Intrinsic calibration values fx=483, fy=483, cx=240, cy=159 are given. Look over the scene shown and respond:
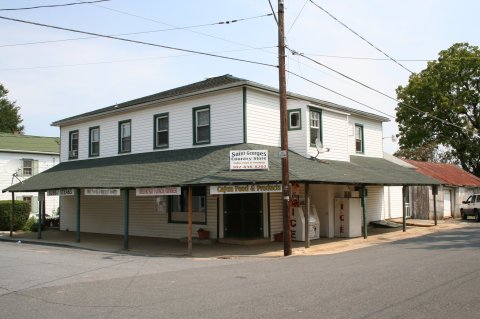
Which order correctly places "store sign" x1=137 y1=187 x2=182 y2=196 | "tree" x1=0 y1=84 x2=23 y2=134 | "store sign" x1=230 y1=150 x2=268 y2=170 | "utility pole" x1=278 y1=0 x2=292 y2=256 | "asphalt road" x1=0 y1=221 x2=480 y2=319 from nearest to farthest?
"asphalt road" x1=0 y1=221 x2=480 y2=319
"utility pole" x1=278 y1=0 x2=292 y2=256
"store sign" x1=137 y1=187 x2=182 y2=196
"store sign" x1=230 y1=150 x2=268 y2=170
"tree" x1=0 y1=84 x2=23 y2=134

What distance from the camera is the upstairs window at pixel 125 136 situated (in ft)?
78.9

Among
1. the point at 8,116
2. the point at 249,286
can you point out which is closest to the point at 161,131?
the point at 249,286

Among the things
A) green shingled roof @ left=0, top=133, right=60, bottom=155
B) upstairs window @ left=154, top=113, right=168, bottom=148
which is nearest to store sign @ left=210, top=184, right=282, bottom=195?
upstairs window @ left=154, top=113, right=168, bottom=148

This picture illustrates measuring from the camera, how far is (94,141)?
26.4m

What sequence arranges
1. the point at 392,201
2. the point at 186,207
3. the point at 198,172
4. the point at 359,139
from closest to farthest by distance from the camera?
the point at 198,172 → the point at 186,207 → the point at 359,139 → the point at 392,201

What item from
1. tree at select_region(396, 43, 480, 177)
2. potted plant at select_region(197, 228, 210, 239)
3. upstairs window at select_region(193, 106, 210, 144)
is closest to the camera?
potted plant at select_region(197, 228, 210, 239)

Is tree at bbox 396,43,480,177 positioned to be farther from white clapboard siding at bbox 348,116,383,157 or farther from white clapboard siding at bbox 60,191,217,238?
white clapboard siding at bbox 60,191,217,238

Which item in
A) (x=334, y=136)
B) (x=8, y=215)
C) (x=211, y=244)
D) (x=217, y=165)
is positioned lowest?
(x=211, y=244)

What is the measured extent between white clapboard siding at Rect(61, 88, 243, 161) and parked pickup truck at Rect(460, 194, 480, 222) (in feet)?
65.8

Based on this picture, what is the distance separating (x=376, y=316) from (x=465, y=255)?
27.1 ft

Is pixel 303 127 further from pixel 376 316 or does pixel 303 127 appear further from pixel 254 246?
pixel 376 316

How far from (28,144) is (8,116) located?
29.2 m

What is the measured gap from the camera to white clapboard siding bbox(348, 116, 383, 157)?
26.2 meters

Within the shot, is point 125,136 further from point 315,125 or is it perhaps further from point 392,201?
point 392,201
